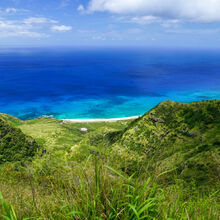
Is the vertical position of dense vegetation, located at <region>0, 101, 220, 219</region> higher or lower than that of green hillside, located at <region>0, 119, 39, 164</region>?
higher

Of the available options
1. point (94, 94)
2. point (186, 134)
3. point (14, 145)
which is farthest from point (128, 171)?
point (94, 94)

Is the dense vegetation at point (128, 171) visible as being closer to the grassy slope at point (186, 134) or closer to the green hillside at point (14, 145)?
the grassy slope at point (186, 134)

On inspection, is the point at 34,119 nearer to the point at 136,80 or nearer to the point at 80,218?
the point at 80,218

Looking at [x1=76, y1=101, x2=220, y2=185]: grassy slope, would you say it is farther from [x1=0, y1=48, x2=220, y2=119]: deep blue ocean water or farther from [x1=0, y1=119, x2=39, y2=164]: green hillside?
[x1=0, y1=48, x2=220, y2=119]: deep blue ocean water

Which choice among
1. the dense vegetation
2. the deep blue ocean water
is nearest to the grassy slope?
the dense vegetation

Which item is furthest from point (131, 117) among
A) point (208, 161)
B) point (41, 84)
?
point (41, 84)

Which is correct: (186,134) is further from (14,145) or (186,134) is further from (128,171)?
(14,145)

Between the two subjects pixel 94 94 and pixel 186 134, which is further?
pixel 94 94

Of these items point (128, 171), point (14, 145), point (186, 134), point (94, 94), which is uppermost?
point (128, 171)
